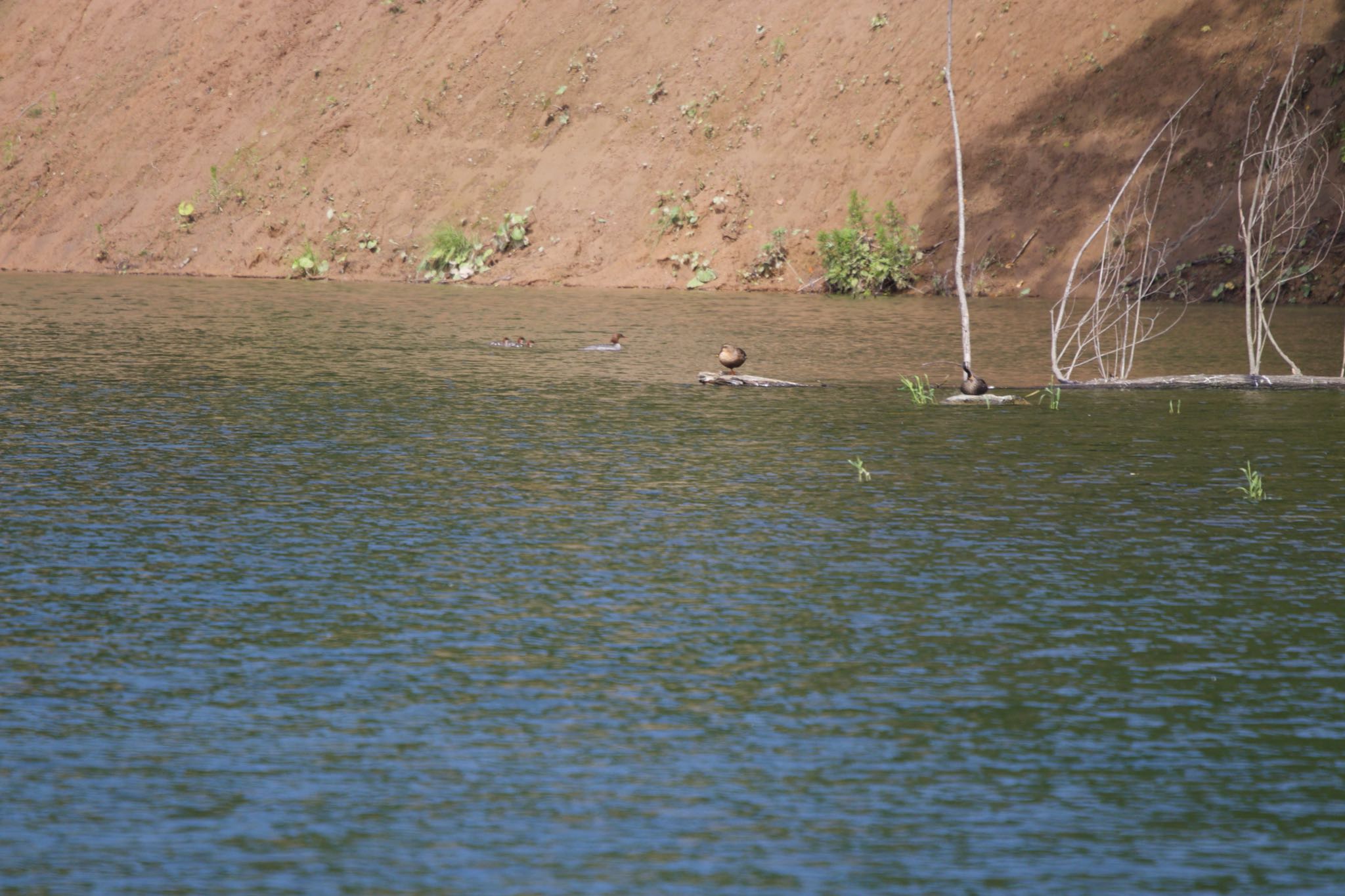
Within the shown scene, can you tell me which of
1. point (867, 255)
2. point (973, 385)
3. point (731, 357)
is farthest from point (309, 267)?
point (973, 385)

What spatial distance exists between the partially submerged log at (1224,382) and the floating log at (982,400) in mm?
1424

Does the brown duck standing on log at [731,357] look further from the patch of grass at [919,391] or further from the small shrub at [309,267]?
the small shrub at [309,267]

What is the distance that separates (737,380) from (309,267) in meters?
32.6

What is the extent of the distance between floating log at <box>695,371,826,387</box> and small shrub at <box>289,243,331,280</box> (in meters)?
31.6

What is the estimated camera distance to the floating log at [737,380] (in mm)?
22984

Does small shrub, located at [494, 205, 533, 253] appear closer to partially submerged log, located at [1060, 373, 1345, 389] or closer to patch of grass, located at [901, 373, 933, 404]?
patch of grass, located at [901, 373, 933, 404]

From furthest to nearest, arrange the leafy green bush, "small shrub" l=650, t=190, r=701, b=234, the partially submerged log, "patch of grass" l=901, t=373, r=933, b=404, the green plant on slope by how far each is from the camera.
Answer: "small shrub" l=650, t=190, r=701, b=234 → the green plant on slope → the leafy green bush → the partially submerged log → "patch of grass" l=901, t=373, r=933, b=404

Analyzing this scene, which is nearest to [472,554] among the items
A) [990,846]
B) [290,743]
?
[290,743]

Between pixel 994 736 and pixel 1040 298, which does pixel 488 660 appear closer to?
pixel 994 736

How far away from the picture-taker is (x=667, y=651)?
9977mm

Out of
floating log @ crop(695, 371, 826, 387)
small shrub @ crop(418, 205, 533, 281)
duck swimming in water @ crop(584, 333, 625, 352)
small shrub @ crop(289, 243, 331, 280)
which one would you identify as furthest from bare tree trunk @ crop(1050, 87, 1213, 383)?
small shrub @ crop(289, 243, 331, 280)

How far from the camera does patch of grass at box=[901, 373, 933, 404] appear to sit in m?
21.7

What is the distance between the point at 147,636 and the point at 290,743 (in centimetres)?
238

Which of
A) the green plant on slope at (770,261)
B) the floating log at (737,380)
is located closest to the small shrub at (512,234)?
the green plant on slope at (770,261)
